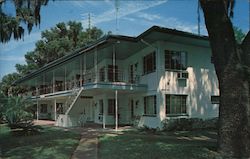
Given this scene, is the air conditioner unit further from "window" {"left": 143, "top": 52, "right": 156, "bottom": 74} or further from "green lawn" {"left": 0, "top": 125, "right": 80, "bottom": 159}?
"green lawn" {"left": 0, "top": 125, "right": 80, "bottom": 159}

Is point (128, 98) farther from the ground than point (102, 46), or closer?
closer

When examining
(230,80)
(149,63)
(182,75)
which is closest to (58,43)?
(149,63)

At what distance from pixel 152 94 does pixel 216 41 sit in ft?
36.1

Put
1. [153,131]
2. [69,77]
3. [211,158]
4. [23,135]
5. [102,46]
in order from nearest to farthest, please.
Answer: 1. [211,158]
2. [23,135]
3. [153,131]
4. [102,46]
5. [69,77]

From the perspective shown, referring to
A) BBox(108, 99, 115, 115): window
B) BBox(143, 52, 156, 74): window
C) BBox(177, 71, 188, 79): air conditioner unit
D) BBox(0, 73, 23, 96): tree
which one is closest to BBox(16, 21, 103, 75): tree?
BBox(0, 73, 23, 96): tree

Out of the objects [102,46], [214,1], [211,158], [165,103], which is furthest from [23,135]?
[214,1]

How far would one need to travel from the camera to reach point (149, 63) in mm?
22016

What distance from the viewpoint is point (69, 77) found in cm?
3562

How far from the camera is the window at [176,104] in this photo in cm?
2062

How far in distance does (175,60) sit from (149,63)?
191 cm

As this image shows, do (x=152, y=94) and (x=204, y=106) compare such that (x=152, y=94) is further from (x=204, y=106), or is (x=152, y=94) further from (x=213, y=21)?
(x=213, y=21)

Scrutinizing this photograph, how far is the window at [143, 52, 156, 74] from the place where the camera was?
69.9 feet

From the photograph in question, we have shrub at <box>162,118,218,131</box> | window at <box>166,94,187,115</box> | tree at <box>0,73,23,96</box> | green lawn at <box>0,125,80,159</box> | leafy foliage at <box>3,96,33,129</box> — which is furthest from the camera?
tree at <box>0,73,23,96</box>

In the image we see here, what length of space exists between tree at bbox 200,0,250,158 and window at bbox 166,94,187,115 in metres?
10.3
